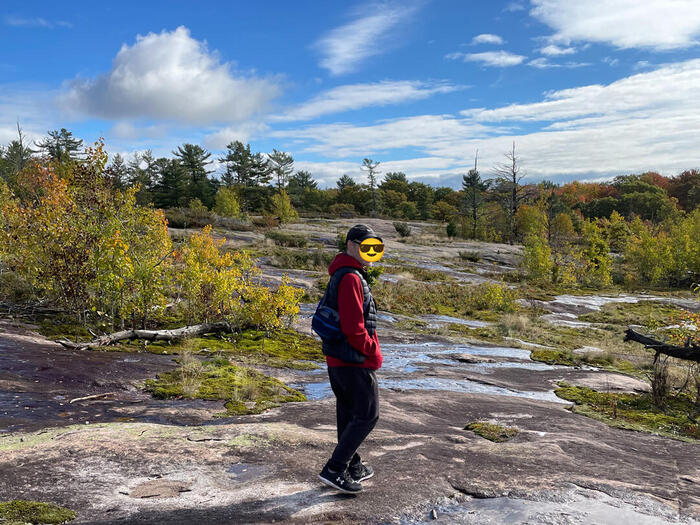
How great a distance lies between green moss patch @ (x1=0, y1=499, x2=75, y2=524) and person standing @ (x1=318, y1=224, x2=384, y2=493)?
79.7 inches

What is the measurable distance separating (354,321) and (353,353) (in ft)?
0.97

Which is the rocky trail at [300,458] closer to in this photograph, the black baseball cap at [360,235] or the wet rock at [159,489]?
the wet rock at [159,489]

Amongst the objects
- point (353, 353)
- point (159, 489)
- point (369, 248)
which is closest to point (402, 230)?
point (369, 248)

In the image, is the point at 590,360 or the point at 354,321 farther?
the point at 590,360

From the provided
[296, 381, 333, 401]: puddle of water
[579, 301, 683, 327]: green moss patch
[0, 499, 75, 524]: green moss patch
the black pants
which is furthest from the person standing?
[579, 301, 683, 327]: green moss patch

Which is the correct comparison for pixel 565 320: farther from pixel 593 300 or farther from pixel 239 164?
pixel 239 164

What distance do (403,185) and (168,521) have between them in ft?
336

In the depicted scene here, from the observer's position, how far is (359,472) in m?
4.45

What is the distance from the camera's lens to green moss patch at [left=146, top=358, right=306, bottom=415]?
727cm

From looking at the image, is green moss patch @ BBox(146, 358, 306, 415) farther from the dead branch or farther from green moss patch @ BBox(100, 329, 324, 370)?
green moss patch @ BBox(100, 329, 324, 370)

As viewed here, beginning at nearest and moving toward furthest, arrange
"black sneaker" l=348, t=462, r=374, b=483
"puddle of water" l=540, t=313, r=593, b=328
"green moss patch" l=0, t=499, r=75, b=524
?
"green moss patch" l=0, t=499, r=75, b=524
"black sneaker" l=348, t=462, r=374, b=483
"puddle of water" l=540, t=313, r=593, b=328

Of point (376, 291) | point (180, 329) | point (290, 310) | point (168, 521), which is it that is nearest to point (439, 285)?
point (376, 291)

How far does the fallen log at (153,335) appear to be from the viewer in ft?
31.0

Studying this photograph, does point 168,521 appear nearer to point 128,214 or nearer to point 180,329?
point 180,329
